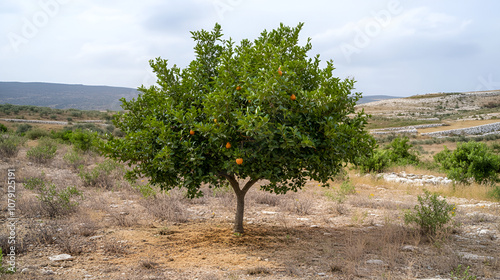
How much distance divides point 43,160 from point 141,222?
30.1ft

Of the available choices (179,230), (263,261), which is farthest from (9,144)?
(263,261)

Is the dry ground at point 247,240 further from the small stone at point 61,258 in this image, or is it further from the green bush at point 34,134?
the green bush at point 34,134

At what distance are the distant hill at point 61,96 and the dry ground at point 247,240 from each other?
73829 mm

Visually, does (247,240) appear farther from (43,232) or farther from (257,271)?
(43,232)

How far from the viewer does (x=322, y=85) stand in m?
5.75

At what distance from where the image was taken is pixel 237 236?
6809mm

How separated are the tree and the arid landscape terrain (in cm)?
129

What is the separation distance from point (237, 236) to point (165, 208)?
252 centimetres

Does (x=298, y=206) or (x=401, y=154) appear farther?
(x=401, y=154)

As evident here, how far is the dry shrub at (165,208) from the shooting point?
26.8ft

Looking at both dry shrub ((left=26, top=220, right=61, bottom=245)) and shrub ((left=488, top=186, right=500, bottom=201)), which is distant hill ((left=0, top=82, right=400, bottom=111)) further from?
shrub ((left=488, top=186, right=500, bottom=201))

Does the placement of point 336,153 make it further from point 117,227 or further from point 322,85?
point 117,227

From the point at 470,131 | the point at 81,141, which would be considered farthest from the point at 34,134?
the point at 470,131

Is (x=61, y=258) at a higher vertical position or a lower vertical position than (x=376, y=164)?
lower
